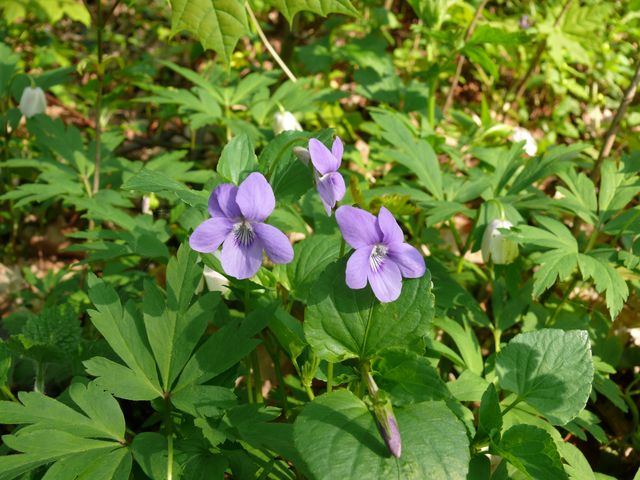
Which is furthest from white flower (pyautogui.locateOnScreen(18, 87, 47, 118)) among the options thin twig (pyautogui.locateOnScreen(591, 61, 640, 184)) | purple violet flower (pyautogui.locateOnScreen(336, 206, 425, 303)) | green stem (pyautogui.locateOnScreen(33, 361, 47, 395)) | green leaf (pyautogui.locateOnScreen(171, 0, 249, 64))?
thin twig (pyautogui.locateOnScreen(591, 61, 640, 184))

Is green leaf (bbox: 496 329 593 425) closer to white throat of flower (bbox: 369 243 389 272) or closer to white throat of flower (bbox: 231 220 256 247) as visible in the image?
white throat of flower (bbox: 369 243 389 272)

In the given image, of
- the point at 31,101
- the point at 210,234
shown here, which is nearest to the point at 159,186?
the point at 210,234

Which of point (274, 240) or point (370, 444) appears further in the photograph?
point (274, 240)

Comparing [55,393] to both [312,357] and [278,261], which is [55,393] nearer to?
[312,357]

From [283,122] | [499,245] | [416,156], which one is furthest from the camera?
[283,122]

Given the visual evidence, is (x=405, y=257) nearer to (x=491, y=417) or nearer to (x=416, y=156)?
(x=491, y=417)

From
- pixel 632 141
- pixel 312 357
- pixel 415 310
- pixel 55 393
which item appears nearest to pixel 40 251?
pixel 55 393

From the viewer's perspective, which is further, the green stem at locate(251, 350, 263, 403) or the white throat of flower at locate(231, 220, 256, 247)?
the green stem at locate(251, 350, 263, 403)
